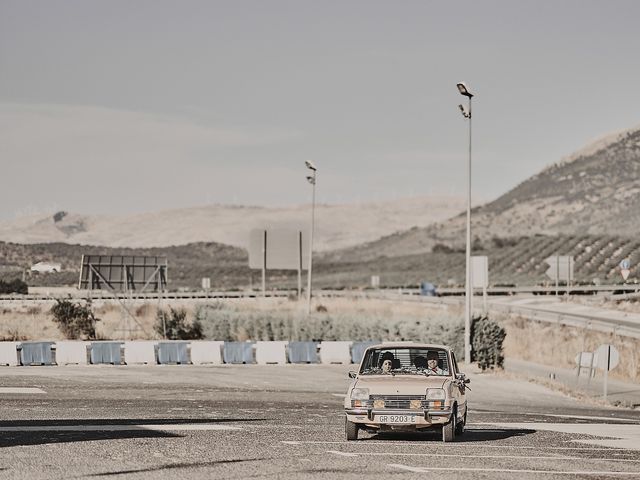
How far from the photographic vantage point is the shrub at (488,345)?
48.2 meters

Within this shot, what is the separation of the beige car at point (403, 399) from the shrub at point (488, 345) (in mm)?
28168

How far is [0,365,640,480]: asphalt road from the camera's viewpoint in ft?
51.9

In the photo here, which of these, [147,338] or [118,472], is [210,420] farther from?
[147,338]

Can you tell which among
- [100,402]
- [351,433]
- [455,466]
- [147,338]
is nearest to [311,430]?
[351,433]

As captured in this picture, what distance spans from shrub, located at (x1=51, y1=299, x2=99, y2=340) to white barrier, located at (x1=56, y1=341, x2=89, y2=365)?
15416mm

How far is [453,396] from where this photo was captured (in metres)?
19.6

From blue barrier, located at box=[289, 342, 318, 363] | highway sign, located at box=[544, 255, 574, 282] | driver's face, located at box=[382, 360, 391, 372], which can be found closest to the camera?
driver's face, located at box=[382, 360, 391, 372]

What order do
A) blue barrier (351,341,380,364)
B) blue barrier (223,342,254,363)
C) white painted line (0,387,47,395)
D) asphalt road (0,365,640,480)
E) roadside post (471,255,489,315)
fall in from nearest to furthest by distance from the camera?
asphalt road (0,365,640,480) → white painted line (0,387,47,395) → blue barrier (223,342,254,363) → blue barrier (351,341,380,364) → roadside post (471,255,489,315)

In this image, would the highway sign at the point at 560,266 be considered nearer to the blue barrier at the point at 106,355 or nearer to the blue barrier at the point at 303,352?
the blue barrier at the point at 303,352

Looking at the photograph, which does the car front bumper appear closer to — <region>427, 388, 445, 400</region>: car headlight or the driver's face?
<region>427, 388, 445, 400</region>: car headlight

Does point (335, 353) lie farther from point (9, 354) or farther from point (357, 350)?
point (9, 354)

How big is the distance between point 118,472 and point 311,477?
252 centimetres

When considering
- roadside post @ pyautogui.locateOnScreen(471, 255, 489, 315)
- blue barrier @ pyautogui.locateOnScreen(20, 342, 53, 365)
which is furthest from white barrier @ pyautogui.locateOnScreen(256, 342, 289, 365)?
roadside post @ pyautogui.locateOnScreen(471, 255, 489, 315)

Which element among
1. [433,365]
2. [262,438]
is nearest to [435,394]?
[433,365]
